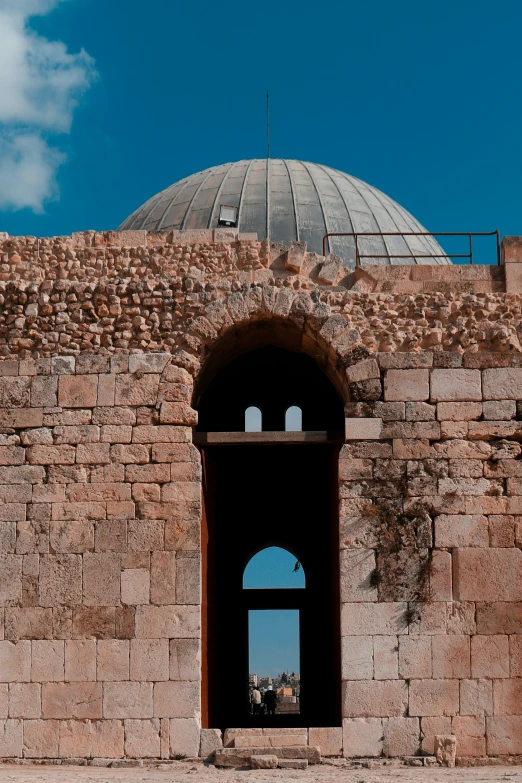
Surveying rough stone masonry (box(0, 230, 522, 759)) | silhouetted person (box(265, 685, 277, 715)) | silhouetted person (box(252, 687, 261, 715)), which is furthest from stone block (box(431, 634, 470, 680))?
silhouetted person (box(252, 687, 261, 715))

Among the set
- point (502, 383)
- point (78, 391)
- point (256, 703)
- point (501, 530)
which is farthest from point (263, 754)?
point (256, 703)

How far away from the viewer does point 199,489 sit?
31.6ft

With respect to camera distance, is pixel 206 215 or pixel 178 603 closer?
pixel 178 603

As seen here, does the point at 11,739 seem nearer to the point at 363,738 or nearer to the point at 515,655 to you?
the point at 363,738

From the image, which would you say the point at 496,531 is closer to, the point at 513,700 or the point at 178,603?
the point at 513,700

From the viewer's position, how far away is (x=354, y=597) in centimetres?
938

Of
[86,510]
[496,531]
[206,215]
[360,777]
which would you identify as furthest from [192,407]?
[206,215]

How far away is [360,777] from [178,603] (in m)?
2.25

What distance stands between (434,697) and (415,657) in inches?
15.3

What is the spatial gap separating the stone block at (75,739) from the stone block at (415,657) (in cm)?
293

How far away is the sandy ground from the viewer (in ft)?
Answer: 26.6

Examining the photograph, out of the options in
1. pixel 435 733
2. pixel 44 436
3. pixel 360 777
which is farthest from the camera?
pixel 44 436

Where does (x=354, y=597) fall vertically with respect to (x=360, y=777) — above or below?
above

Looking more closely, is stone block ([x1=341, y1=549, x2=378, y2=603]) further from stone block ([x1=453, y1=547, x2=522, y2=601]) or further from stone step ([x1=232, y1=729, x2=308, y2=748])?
stone step ([x1=232, y1=729, x2=308, y2=748])
